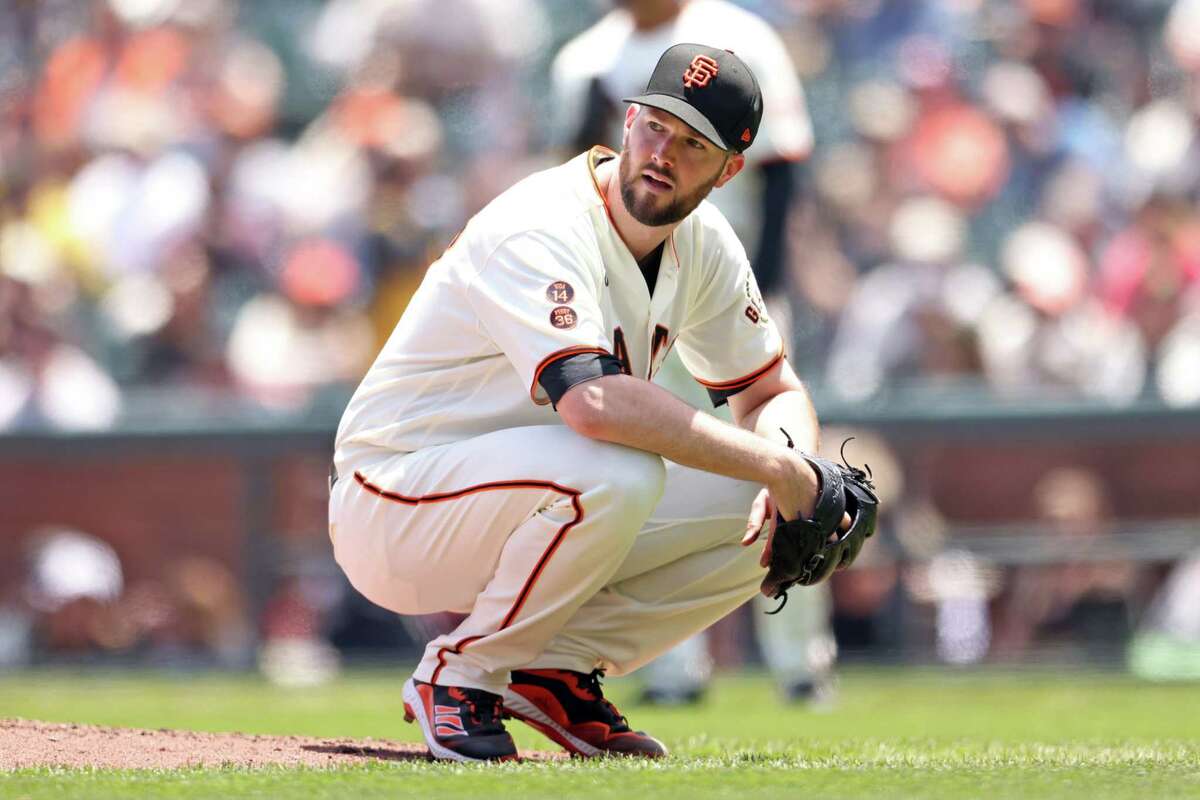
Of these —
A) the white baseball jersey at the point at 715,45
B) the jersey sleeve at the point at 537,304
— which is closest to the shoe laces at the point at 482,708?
the jersey sleeve at the point at 537,304

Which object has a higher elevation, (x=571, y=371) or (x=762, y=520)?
(x=571, y=371)

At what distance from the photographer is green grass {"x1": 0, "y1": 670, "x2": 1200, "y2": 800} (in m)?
3.47

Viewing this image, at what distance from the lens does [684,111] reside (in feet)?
12.9

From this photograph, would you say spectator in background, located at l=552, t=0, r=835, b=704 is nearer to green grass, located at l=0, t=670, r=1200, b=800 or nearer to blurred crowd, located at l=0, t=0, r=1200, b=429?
green grass, located at l=0, t=670, r=1200, b=800

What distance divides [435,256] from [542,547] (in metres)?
6.00

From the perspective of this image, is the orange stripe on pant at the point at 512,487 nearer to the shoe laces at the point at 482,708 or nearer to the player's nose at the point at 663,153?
the shoe laces at the point at 482,708

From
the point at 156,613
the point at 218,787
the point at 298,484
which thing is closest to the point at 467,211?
the point at 298,484

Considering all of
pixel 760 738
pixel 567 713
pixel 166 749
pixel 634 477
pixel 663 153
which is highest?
pixel 663 153

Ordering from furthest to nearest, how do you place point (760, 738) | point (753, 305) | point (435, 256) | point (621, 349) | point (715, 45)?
A: point (435, 256) < point (715, 45) < point (760, 738) < point (753, 305) < point (621, 349)

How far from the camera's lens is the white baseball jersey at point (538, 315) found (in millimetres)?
3910

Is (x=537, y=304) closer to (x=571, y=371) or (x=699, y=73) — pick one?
(x=571, y=371)

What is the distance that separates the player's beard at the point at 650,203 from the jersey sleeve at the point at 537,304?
17cm

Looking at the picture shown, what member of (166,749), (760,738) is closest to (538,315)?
(166,749)

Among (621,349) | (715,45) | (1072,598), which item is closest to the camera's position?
(621,349)
